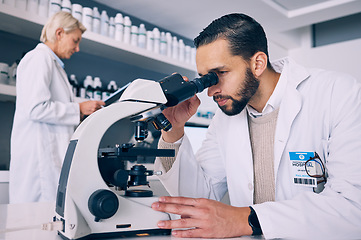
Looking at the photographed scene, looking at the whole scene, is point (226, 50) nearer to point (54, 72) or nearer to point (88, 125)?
point (88, 125)

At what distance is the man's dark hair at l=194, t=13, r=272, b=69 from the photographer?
112 centimetres

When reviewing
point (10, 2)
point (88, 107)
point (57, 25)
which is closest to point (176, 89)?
point (88, 107)

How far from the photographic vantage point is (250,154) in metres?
1.13

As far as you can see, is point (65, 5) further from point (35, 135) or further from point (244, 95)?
point (244, 95)

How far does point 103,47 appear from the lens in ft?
8.20

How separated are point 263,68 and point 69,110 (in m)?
1.29

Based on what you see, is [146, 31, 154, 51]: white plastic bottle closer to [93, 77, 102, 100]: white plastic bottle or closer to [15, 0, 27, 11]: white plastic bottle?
[93, 77, 102, 100]: white plastic bottle

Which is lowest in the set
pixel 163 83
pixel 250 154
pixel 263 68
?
pixel 250 154

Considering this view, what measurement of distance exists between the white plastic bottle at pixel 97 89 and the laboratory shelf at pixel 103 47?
259mm

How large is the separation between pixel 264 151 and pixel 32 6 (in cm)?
188

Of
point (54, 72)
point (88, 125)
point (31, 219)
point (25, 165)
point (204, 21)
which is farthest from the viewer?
point (204, 21)

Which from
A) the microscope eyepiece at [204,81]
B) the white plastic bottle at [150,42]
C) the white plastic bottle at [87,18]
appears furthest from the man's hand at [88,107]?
the microscope eyepiece at [204,81]

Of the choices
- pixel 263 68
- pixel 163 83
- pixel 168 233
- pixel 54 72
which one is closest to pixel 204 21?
pixel 54 72

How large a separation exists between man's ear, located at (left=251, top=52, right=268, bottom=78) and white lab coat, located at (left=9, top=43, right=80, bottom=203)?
126 centimetres
